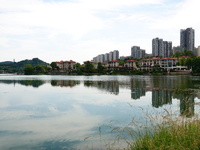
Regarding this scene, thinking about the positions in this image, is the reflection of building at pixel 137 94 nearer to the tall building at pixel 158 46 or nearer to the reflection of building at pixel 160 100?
the reflection of building at pixel 160 100

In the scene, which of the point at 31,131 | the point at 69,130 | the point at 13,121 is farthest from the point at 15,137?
the point at 13,121

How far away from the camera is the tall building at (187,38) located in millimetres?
182250

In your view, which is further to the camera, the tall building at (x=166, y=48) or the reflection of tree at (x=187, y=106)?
the tall building at (x=166, y=48)

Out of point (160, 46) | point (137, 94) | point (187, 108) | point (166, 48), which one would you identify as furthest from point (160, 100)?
point (166, 48)

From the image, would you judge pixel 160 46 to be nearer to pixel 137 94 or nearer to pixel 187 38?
→ pixel 187 38

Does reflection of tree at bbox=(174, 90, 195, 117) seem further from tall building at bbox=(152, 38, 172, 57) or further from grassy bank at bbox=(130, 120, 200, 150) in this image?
tall building at bbox=(152, 38, 172, 57)

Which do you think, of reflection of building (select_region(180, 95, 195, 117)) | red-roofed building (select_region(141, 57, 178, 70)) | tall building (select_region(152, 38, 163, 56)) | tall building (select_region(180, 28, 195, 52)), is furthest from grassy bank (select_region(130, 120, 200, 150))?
tall building (select_region(152, 38, 163, 56))

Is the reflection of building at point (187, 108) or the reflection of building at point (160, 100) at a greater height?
the reflection of building at point (187, 108)

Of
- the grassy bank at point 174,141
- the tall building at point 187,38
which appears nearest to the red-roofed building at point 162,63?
the tall building at point 187,38

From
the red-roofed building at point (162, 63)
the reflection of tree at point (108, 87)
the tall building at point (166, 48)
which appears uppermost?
the tall building at point (166, 48)

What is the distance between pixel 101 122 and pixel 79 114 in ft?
8.99

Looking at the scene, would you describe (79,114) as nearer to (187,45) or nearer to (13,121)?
(13,121)

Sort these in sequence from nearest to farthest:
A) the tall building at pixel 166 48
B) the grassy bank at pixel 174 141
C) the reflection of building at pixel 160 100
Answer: the grassy bank at pixel 174 141 → the reflection of building at pixel 160 100 → the tall building at pixel 166 48

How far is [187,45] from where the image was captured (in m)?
187
